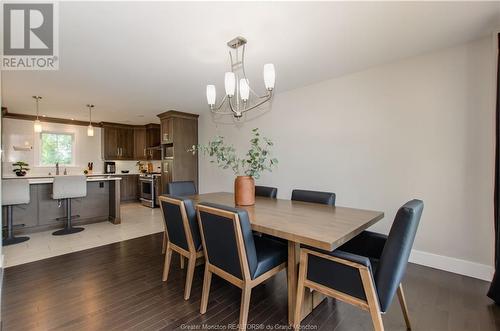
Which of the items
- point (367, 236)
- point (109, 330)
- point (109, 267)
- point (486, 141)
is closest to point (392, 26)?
point (486, 141)

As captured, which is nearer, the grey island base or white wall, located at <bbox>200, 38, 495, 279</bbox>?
white wall, located at <bbox>200, 38, 495, 279</bbox>

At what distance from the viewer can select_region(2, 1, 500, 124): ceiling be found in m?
1.79

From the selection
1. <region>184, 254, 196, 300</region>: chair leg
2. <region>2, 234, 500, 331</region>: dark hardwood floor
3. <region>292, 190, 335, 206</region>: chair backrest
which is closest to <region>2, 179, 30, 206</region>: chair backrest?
<region>2, 234, 500, 331</region>: dark hardwood floor

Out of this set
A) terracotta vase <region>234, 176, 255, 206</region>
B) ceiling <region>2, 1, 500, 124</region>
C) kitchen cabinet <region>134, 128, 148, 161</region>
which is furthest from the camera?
kitchen cabinet <region>134, 128, 148, 161</region>

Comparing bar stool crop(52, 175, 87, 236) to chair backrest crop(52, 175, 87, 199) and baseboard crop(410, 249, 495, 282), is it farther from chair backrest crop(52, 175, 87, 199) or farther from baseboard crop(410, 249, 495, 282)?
baseboard crop(410, 249, 495, 282)

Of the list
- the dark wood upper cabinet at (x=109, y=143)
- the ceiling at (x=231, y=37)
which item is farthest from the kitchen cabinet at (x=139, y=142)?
the ceiling at (x=231, y=37)

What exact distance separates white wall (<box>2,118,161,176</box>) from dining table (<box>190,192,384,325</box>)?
20.9 feet

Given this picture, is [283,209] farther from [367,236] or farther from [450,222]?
[450,222]

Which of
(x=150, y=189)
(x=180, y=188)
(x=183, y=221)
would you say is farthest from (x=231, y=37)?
(x=150, y=189)

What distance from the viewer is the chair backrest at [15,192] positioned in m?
3.35

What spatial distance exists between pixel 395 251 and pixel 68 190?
467 cm

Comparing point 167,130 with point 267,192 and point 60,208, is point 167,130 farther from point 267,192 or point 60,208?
point 267,192

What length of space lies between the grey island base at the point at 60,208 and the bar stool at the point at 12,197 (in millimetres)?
189

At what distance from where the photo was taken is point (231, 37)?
2.16 m
